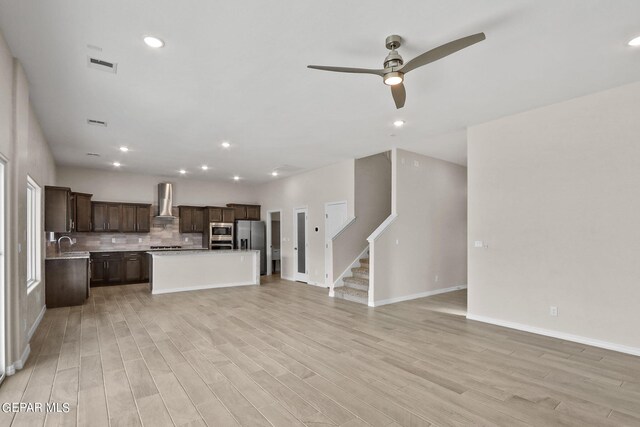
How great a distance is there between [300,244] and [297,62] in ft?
20.9

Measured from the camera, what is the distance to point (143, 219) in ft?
30.2

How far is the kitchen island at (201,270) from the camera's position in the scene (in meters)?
7.35

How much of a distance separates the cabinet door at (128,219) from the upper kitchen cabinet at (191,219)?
1.27 metres

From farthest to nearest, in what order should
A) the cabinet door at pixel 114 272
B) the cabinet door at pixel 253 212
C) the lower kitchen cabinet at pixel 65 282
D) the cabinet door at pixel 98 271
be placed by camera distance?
the cabinet door at pixel 253 212
the cabinet door at pixel 114 272
the cabinet door at pixel 98 271
the lower kitchen cabinet at pixel 65 282

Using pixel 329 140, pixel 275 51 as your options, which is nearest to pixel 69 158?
pixel 329 140

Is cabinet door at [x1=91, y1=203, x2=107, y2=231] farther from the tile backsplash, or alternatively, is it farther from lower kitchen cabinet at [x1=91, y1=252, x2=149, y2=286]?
lower kitchen cabinet at [x1=91, y1=252, x2=149, y2=286]

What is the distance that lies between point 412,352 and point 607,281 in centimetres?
245

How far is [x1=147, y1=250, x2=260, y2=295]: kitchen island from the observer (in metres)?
7.35

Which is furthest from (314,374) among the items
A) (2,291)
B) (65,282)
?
(65,282)

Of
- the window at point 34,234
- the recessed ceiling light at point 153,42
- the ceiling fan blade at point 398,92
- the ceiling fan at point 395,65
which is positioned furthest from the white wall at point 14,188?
the ceiling fan blade at point 398,92

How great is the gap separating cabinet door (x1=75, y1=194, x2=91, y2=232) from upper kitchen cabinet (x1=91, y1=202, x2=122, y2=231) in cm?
23

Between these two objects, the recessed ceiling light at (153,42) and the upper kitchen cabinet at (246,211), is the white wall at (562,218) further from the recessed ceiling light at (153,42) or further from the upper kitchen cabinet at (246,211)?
the upper kitchen cabinet at (246,211)

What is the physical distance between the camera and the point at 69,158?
7.53m

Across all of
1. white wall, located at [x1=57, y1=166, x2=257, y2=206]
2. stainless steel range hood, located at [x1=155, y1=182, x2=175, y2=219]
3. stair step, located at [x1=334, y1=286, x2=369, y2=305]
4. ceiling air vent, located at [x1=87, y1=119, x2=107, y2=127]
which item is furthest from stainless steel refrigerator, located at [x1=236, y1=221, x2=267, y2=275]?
ceiling air vent, located at [x1=87, y1=119, x2=107, y2=127]
